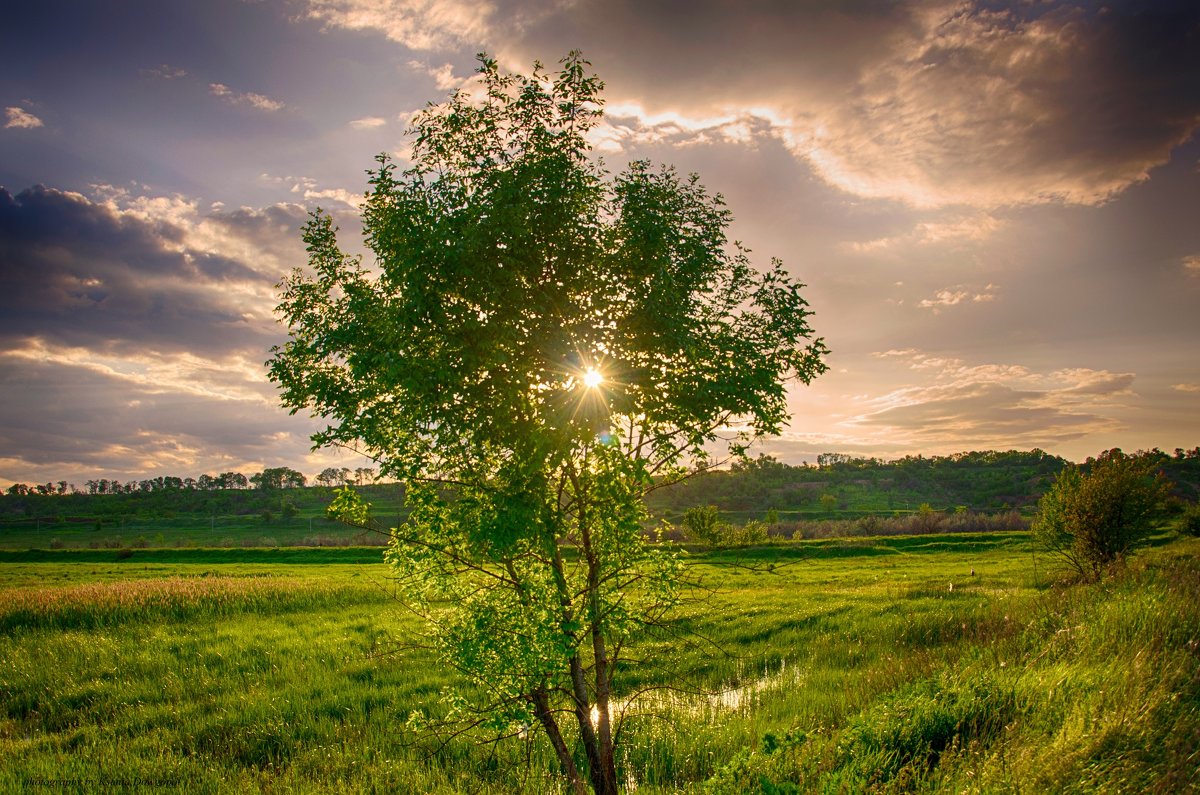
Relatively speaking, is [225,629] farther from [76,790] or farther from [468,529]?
[468,529]

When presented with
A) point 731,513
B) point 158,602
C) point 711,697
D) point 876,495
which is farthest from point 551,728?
point 876,495

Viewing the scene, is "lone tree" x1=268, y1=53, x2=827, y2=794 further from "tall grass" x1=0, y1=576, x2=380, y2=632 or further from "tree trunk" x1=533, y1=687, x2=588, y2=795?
"tall grass" x1=0, y1=576, x2=380, y2=632

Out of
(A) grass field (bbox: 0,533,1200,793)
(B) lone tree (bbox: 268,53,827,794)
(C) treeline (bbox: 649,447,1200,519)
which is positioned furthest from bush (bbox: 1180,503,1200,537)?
(C) treeline (bbox: 649,447,1200,519)

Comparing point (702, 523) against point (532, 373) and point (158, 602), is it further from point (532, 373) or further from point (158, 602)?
point (532, 373)

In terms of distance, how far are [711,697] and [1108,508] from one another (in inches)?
943

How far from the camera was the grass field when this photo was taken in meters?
7.78

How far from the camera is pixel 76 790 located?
11.0 metres

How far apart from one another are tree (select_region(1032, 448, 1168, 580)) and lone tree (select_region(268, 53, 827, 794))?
1138 inches

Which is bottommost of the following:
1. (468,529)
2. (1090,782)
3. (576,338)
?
(1090,782)

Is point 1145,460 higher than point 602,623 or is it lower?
higher

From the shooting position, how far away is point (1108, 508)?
27891mm

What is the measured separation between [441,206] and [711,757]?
1079cm

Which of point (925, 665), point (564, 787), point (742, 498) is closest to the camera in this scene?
point (564, 787)

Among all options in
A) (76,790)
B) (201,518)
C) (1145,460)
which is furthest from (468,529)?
(201,518)
